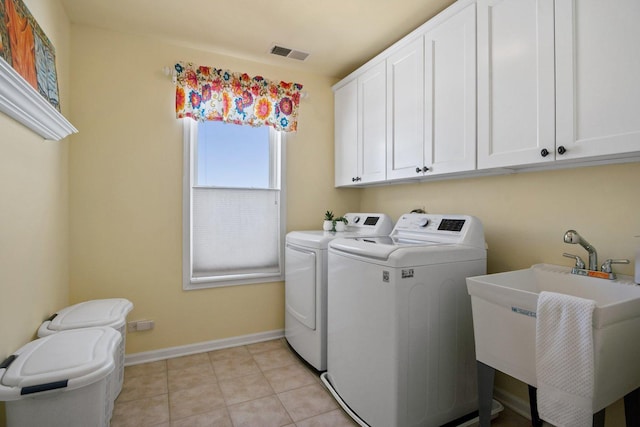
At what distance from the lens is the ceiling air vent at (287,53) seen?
2682mm

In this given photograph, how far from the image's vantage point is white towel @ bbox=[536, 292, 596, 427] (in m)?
1.06

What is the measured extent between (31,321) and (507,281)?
2399mm

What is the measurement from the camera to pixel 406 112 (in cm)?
230

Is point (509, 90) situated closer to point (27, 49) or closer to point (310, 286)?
point (310, 286)

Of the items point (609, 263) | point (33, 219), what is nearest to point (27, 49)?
point (33, 219)

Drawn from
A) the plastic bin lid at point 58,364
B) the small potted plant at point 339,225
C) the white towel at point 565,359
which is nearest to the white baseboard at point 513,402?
the white towel at point 565,359

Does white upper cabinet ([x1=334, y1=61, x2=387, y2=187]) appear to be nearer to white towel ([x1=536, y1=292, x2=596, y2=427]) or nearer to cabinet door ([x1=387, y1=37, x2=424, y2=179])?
cabinet door ([x1=387, y1=37, x2=424, y2=179])

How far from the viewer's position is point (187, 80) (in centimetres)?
258

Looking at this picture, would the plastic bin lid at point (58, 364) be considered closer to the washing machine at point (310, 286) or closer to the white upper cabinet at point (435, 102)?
the washing machine at point (310, 286)

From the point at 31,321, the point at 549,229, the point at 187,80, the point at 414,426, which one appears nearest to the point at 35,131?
the point at 31,321

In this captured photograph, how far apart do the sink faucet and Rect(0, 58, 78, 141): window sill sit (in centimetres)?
226

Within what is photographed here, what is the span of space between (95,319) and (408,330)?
5.71 feet

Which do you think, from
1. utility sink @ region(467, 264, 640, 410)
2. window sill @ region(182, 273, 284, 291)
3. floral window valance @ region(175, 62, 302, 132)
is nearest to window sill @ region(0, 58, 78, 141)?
floral window valance @ region(175, 62, 302, 132)

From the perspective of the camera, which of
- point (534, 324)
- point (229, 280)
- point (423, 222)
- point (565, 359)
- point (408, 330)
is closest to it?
point (565, 359)
